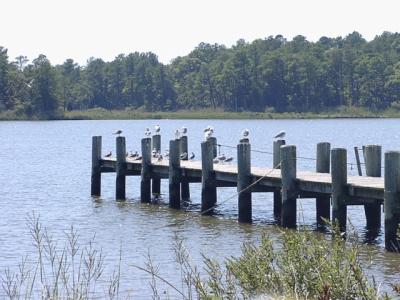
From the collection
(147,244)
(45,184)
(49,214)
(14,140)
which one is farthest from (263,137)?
(147,244)

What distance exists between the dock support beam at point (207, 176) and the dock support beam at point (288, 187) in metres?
3.51

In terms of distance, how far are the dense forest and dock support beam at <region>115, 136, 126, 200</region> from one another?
114292 millimetres

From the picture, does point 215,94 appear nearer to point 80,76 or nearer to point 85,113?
point 85,113

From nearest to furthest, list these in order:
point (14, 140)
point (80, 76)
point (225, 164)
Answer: point (225, 164) → point (14, 140) → point (80, 76)

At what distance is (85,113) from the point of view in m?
153

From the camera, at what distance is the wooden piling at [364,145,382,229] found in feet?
73.3

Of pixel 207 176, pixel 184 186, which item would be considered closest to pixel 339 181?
pixel 207 176

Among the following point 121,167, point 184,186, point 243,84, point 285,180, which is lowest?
point 184,186

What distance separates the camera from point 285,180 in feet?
70.6

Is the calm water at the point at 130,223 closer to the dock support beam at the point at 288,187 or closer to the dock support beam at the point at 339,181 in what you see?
the dock support beam at the point at 288,187

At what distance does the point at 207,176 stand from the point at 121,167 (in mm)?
4993

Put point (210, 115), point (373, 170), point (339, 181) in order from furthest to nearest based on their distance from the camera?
1. point (210, 115)
2. point (373, 170)
3. point (339, 181)

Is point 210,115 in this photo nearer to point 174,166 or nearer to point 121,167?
point 121,167

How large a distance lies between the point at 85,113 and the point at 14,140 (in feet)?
213
